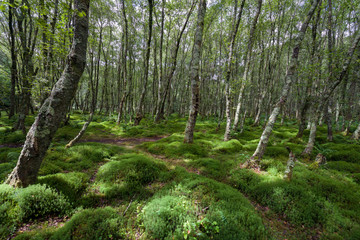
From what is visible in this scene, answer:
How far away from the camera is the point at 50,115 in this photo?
11.6ft

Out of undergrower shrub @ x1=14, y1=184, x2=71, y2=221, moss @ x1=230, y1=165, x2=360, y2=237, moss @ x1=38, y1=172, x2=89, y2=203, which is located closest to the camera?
undergrower shrub @ x1=14, y1=184, x2=71, y2=221

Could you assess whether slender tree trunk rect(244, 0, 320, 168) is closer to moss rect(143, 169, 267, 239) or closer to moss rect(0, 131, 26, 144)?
moss rect(143, 169, 267, 239)

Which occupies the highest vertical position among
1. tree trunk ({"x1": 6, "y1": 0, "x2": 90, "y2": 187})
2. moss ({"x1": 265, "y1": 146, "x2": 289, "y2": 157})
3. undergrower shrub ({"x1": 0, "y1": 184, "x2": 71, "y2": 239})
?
tree trunk ({"x1": 6, "y1": 0, "x2": 90, "y2": 187})

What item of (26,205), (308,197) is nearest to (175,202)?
(26,205)

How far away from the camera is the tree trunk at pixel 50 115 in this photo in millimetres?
3432

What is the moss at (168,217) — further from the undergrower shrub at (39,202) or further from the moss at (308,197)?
the moss at (308,197)

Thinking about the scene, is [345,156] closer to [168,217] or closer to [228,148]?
[228,148]

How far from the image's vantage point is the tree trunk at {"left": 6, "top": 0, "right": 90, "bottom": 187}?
3432 millimetres

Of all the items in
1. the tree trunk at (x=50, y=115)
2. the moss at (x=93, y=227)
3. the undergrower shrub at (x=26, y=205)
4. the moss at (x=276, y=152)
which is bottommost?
the moss at (x=93, y=227)

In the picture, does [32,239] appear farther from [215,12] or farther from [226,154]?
[215,12]

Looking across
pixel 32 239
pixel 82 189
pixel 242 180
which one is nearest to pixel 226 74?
pixel 242 180

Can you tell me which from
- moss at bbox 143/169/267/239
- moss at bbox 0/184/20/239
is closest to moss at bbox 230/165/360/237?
moss at bbox 143/169/267/239

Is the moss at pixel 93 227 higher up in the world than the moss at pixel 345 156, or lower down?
lower down

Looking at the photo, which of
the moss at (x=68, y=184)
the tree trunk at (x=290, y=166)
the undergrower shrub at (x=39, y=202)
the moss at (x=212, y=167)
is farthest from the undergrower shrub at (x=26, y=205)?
the tree trunk at (x=290, y=166)
